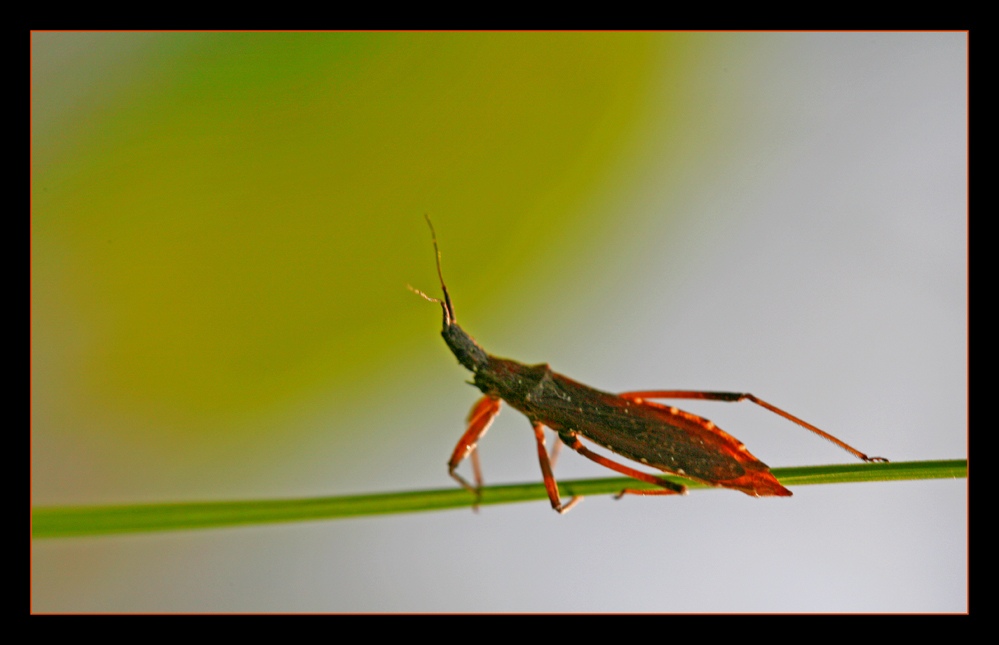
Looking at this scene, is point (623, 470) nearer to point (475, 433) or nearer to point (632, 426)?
point (632, 426)

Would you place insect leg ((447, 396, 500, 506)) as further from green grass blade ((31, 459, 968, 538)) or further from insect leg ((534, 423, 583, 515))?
green grass blade ((31, 459, 968, 538))

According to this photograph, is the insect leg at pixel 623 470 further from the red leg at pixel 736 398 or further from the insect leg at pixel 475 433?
the insect leg at pixel 475 433

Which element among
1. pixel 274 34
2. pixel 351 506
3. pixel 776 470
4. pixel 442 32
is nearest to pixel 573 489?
pixel 776 470

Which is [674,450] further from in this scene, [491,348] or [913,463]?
[491,348]

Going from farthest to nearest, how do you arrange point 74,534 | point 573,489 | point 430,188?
point 430,188 < point 573,489 < point 74,534

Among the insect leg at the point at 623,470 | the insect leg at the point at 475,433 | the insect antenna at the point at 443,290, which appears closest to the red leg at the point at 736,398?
the insect leg at the point at 623,470

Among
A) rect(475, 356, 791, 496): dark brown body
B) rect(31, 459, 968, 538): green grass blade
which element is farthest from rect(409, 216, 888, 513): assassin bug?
rect(31, 459, 968, 538): green grass blade
